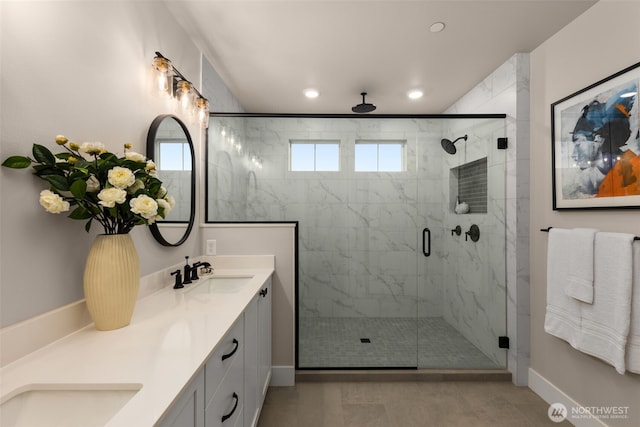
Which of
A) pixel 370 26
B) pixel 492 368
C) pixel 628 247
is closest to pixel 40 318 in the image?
pixel 370 26

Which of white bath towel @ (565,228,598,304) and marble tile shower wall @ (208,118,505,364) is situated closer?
white bath towel @ (565,228,598,304)

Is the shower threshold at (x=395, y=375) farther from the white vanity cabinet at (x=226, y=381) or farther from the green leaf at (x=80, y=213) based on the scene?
the green leaf at (x=80, y=213)

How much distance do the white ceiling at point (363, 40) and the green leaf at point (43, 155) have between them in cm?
137

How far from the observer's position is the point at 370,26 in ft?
6.74

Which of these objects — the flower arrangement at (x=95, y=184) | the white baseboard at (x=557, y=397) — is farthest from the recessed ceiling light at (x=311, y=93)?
the white baseboard at (x=557, y=397)

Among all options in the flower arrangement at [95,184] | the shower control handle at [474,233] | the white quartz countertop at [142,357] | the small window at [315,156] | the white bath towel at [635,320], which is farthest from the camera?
the small window at [315,156]

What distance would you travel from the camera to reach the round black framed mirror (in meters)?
1.70

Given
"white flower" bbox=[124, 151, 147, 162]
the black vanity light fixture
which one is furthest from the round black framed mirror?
"white flower" bbox=[124, 151, 147, 162]

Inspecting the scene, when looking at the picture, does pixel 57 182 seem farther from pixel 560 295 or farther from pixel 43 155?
pixel 560 295

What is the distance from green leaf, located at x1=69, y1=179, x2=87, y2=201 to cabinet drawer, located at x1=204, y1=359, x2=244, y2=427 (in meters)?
0.82

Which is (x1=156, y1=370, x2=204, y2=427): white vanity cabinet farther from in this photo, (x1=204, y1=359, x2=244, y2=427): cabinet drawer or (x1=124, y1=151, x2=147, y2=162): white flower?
(x1=124, y1=151, x2=147, y2=162): white flower

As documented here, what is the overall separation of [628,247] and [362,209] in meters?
1.84

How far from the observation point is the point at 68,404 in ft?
2.46

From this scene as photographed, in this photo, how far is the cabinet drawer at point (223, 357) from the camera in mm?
974
